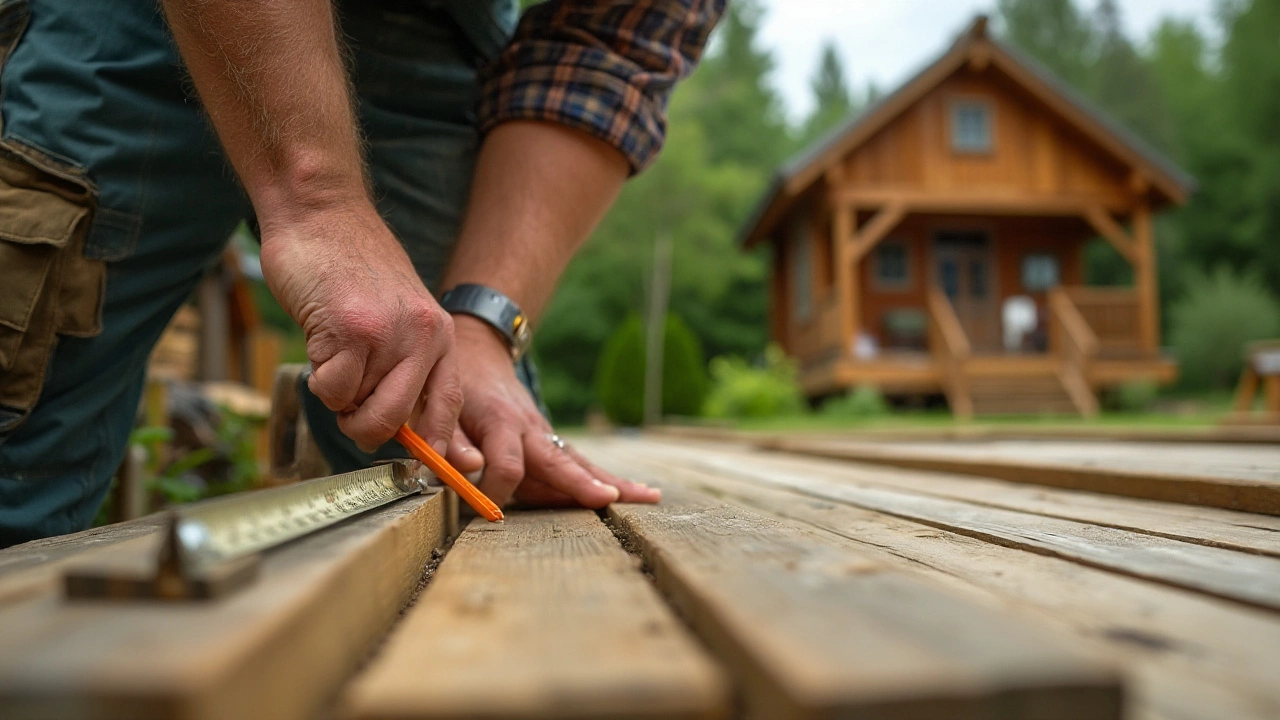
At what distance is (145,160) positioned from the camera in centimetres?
153

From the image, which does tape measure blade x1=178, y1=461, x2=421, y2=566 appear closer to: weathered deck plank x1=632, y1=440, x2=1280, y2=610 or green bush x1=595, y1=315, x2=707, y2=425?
weathered deck plank x1=632, y1=440, x2=1280, y2=610

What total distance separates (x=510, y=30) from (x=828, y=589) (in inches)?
72.2

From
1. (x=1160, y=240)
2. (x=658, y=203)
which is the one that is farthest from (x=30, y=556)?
(x=1160, y=240)

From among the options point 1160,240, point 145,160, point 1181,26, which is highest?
point 1181,26

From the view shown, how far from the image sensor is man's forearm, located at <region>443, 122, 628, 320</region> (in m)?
1.67

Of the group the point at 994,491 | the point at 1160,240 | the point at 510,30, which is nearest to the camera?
the point at 994,491

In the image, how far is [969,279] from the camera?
13695 millimetres

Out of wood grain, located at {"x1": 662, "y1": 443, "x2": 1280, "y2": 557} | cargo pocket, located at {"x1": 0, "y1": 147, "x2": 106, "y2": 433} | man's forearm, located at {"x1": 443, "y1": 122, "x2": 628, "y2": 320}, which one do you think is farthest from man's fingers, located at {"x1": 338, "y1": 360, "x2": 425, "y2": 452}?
wood grain, located at {"x1": 662, "y1": 443, "x2": 1280, "y2": 557}

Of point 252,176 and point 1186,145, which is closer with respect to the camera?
point 252,176

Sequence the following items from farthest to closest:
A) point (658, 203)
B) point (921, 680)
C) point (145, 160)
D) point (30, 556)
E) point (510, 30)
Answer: point (658, 203)
point (510, 30)
point (145, 160)
point (30, 556)
point (921, 680)

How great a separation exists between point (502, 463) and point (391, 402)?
254 mm

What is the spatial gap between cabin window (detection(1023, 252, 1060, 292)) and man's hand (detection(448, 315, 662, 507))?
13839 mm

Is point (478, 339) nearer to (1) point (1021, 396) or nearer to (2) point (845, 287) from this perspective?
(2) point (845, 287)

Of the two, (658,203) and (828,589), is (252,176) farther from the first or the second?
(658,203)
